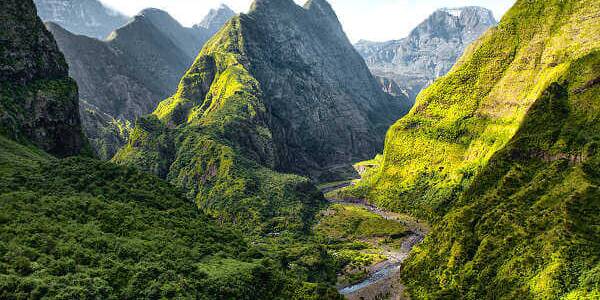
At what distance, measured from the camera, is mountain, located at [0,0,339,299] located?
315ft

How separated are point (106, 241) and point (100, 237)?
192cm

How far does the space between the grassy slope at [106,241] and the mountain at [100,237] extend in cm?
25

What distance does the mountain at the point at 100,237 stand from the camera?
9588 cm

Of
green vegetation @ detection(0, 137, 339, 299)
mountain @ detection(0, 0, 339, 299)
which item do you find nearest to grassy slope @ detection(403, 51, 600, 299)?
mountain @ detection(0, 0, 339, 299)

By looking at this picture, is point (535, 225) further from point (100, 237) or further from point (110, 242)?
point (100, 237)

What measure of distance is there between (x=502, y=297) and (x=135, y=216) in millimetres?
101418

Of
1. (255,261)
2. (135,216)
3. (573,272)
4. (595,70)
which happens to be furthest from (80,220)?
(595,70)

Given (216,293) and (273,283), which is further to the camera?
(273,283)

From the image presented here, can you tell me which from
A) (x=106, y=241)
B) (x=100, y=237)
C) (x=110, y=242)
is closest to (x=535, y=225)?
(x=110, y=242)

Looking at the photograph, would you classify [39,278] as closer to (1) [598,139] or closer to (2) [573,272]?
(2) [573,272]

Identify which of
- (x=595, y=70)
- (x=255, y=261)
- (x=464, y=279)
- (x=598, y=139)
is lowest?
(x=255, y=261)

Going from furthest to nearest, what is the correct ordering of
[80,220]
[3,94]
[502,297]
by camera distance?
[3,94] < [502,297] < [80,220]

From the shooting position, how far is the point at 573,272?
402 ft

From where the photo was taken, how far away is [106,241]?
113m
